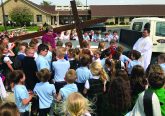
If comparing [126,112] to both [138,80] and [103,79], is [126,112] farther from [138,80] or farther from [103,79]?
[103,79]

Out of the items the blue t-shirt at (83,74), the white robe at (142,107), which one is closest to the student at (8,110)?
the white robe at (142,107)

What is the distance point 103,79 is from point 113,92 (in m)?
1.80

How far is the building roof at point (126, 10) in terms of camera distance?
84.8 m

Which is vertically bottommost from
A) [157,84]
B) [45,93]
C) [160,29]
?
[45,93]

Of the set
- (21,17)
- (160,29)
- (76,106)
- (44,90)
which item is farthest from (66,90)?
(21,17)

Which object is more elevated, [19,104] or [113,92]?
[113,92]

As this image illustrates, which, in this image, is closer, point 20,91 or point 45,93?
point 20,91

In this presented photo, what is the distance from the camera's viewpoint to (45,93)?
6320mm

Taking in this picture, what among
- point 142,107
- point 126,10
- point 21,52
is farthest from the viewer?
point 126,10

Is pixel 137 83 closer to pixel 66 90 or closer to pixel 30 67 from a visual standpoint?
pixel 66 90

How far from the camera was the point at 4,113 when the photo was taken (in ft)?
11.2

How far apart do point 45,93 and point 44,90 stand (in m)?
0.07

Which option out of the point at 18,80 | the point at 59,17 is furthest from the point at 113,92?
the point at 59,17

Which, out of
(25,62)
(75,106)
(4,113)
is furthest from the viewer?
(25,62)
